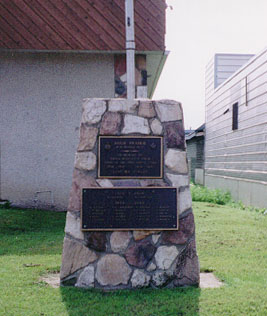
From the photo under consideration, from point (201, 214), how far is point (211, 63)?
9.40m

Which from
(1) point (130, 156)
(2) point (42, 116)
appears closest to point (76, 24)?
(2) point (42, 116)

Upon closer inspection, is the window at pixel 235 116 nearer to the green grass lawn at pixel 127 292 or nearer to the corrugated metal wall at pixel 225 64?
the corrugated metal wall at pixel 225 64

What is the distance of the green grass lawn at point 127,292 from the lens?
3789 millimetres

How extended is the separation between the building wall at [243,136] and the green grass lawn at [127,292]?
→ 12.0 feet

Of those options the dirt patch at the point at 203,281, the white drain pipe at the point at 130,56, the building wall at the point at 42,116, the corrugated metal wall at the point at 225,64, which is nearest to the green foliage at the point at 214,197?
the corrugated metal wall at the point at 225,64

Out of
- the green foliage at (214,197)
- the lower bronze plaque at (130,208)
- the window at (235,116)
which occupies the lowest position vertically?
the green foliage at (214,197)

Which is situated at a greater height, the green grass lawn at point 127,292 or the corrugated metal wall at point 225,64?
the corrugated metal wall at point 225,64

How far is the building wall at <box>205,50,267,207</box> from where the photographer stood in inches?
420

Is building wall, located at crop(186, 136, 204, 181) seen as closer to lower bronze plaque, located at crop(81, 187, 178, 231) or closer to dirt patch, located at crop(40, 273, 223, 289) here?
dirt patch, located at crop(40, 273, 223, 289)

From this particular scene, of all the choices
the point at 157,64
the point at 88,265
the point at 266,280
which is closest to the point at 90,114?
the point at 88,265

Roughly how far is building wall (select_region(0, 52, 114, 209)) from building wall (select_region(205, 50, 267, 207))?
163 inches

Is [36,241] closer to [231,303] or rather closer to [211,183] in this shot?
[231,303]

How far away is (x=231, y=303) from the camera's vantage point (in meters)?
3.93

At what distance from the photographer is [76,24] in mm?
8781
